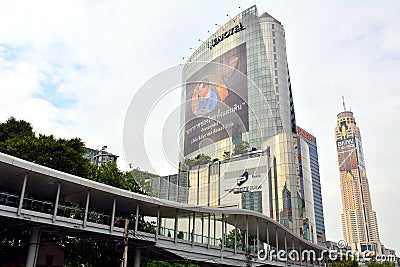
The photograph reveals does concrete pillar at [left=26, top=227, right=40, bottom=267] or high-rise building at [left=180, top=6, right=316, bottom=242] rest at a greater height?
high-rise building at [left=180, top=6, right=316, bottom=242]

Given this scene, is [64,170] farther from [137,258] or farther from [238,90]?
[238,90]

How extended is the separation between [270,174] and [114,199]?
208 feet

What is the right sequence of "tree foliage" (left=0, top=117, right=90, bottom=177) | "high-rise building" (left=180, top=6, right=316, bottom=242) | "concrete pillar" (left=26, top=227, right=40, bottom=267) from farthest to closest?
"high-rise building" (left=180, top=6, right=316, bottom=242) < "tree foliage" (left=0, top=117, right=90, bottom=177) < "concrete pillar" (left=26, top=227, right=40, bottom=267)

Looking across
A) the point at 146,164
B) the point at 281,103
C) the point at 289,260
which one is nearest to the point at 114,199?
the point at 146,164

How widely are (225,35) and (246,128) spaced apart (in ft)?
99.0

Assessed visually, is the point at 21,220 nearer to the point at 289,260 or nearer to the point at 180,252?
the point at 180,252

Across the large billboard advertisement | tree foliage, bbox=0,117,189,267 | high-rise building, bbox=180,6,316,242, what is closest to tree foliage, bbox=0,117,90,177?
tree foliage, bbox=0,117,189,267

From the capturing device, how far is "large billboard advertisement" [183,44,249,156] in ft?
322

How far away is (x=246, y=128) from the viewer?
94250mm

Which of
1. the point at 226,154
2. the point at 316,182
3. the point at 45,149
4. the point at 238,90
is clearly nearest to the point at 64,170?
the point at 45,149

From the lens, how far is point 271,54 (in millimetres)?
95062

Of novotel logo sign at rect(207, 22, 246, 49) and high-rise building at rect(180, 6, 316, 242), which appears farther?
novotel logo sign at rect(207, 22, 246, 49)

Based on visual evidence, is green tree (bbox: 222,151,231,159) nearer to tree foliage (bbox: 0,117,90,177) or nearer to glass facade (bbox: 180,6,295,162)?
glass facade (bbox: 180,6,295,162)

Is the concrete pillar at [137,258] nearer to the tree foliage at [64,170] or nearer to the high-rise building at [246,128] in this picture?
the tree foliage at [64,170]
